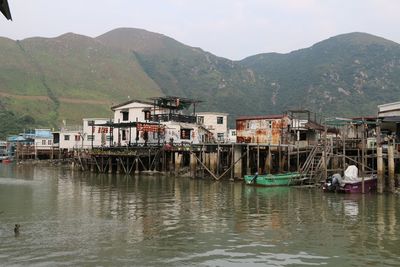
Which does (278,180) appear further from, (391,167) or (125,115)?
(125,115)

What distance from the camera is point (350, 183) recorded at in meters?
37.4

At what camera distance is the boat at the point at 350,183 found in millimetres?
37375

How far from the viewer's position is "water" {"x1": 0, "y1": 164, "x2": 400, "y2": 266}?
16953 mm

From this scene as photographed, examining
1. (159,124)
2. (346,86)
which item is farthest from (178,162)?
(346,86)

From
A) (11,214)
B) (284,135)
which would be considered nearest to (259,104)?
(284,135)

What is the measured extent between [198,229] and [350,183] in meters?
19.5

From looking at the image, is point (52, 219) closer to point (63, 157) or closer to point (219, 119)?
point (219, 119)

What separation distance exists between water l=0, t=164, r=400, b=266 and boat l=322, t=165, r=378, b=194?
1.30m

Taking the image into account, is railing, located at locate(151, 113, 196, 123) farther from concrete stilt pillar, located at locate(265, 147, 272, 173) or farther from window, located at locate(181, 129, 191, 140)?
concrete stilt pillar, located at locate(265, 147, 272, 173)

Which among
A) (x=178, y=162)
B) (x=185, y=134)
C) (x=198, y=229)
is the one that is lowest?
(x=198, y=229)

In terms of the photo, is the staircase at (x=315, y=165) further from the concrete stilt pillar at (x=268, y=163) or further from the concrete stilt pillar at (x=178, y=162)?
the concrete stilt pillar at (x=178, y=162)

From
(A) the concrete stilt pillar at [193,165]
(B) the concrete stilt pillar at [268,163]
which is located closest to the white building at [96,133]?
(A) the concrete stilt pillar at [193,165]

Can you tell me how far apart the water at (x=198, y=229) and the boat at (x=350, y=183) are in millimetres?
1303

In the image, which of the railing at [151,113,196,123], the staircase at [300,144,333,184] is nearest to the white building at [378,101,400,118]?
the staircase at [300,144,333,184]
